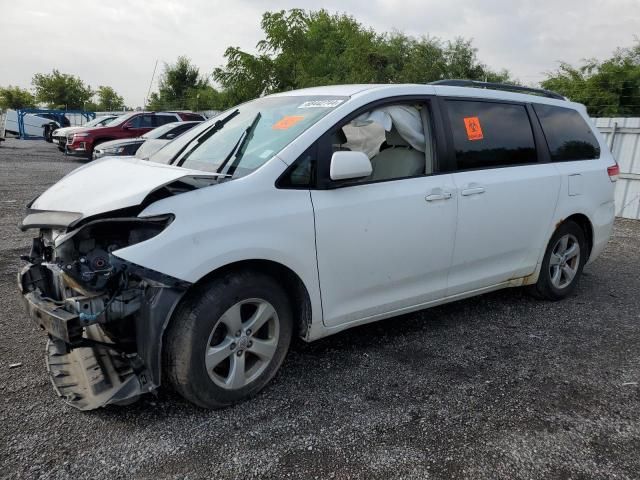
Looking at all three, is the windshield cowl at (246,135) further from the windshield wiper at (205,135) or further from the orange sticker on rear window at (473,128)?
the orange sticker on rear window at (473,128)

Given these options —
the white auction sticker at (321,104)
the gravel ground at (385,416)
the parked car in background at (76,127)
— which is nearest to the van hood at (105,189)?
the white auction sticker at (321,104)

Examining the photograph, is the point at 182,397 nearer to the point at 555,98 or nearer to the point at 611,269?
the point at 555,98

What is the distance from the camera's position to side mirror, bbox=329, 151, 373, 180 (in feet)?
9.74

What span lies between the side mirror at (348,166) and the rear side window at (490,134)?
1.01 meters

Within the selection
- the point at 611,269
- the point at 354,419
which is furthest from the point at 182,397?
the point at 611,269

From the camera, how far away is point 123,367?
9.42 feet

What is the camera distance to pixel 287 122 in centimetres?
332

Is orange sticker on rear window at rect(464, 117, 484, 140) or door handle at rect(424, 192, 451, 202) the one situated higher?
orange sticker on rear window at rect(464, 117, 484, 140)

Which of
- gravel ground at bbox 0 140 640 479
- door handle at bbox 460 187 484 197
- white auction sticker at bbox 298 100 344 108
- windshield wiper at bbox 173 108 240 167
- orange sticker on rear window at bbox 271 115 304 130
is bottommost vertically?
gravel ground at bbox 0 140 640 479

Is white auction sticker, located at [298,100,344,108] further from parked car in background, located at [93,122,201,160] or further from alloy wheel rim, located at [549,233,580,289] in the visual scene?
parked car in background, located at [93,122,201,160]

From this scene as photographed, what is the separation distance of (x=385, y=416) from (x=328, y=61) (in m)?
24.8

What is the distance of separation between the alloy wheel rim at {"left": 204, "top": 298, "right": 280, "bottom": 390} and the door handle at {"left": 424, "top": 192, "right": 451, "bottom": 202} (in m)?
1.32

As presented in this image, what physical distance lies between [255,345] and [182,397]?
52cm

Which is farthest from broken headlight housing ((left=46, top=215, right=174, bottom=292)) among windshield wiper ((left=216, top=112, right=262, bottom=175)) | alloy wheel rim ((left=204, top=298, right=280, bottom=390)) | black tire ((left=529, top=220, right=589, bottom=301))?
black tire ((left=529, top=220, right=589, bottom=301))
